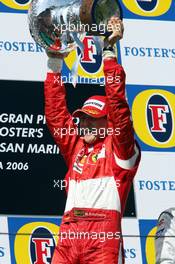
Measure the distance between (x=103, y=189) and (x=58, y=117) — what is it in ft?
1.55

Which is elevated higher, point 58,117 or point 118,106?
point 58,117

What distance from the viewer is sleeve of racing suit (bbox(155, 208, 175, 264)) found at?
4.17 metres

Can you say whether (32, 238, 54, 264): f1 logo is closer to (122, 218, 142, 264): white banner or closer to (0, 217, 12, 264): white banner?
(0, 217, 12, 264): white banner

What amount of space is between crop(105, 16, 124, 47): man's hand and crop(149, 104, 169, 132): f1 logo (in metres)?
1.29

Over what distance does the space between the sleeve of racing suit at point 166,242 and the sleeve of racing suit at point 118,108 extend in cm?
55

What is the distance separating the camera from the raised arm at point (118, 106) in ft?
15.9

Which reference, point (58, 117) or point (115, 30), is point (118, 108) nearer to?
point (115, 30)

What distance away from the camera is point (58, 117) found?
5.23 metres
